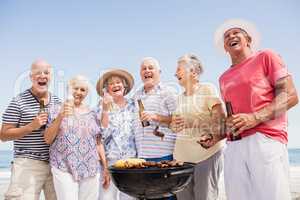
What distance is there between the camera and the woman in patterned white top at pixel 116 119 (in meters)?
3.22

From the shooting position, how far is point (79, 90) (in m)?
3.22

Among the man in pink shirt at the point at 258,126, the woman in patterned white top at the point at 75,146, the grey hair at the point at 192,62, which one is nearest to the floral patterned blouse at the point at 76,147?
the woman in patterned white top at the point at 75,146

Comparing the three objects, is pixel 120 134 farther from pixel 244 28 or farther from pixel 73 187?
pixel 244 28

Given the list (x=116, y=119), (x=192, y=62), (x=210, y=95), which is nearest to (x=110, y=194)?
(x=116, y=119)

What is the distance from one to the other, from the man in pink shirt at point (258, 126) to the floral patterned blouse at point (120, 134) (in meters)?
1.02

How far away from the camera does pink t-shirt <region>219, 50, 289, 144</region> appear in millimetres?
2383

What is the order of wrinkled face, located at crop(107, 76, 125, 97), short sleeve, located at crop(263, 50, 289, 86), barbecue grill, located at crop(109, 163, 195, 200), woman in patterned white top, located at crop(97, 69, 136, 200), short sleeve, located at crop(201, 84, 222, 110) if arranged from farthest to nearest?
wrinkled face, located at crop(107, 76, 125, 97) < woman in patterned white top, located at crop(97, 69, 136, 200) < short sleeve, located at crop(201, 84, 222, 110) < short sleeve, located at crop(263, 50, 289, 86) < barbecue grill, located at crop(109, 163, 195, 200)

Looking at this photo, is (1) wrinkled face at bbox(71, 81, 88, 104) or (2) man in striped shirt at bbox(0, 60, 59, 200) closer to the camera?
(2) man in striped shirt at bbox(0, 60, 59, 200)

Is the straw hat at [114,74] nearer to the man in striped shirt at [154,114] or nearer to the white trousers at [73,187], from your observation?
the man in striped shirt at [154,114]

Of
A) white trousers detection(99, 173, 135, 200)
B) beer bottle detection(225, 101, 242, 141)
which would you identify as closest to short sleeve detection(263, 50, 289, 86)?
beer bottle detection(225, 101, 242, 141)

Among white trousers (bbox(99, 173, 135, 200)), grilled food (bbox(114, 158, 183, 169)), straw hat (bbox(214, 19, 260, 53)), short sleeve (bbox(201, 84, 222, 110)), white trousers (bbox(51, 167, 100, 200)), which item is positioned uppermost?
straw hat (bbox(214, 19, 260, 53))

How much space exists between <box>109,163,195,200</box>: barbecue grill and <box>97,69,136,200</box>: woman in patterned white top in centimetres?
95

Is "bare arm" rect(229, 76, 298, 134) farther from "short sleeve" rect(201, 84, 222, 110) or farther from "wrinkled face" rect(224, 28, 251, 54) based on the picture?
"short sleeve" rect(201, 84, 222, 110)

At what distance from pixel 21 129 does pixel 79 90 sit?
665 mm
